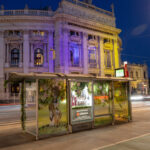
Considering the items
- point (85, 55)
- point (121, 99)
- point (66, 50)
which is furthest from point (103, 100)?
point (85, 55)

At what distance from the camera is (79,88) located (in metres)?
8.84

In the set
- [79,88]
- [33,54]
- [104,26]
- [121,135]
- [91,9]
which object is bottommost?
[121,135]

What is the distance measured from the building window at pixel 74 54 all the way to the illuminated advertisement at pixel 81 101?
25.2 metres

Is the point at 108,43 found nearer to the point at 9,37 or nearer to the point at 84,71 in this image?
the point at 84,71

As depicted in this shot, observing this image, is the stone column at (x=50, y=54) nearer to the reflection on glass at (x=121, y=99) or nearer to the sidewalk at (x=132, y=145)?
the reflection on glass at (x=121, y=99)

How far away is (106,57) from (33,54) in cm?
1697

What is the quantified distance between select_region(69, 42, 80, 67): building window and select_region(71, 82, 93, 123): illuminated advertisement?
2524 cm

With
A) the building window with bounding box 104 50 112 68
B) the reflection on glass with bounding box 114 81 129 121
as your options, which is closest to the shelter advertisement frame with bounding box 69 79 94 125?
the reflection on glass with bounding box 114 81 129 121

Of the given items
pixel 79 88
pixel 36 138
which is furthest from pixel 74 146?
pixel 79 88

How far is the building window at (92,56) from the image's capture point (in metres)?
37.0

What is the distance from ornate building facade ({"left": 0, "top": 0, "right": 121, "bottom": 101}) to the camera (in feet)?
105

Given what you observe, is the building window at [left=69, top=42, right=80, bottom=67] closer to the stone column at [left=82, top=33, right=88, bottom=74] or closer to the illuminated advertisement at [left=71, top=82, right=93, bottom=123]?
the stone column at [left=82, top=33, right=88, bottom=74]

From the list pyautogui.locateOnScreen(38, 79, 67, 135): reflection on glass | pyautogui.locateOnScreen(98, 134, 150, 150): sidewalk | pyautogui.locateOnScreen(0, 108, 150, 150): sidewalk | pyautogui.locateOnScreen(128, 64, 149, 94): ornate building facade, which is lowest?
pyautogui.locateOnScreen(0, 108, 150, 150): sidewalk

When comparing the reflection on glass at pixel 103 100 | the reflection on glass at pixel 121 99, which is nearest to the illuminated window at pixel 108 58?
the reflection on glass at pixel 121 99
